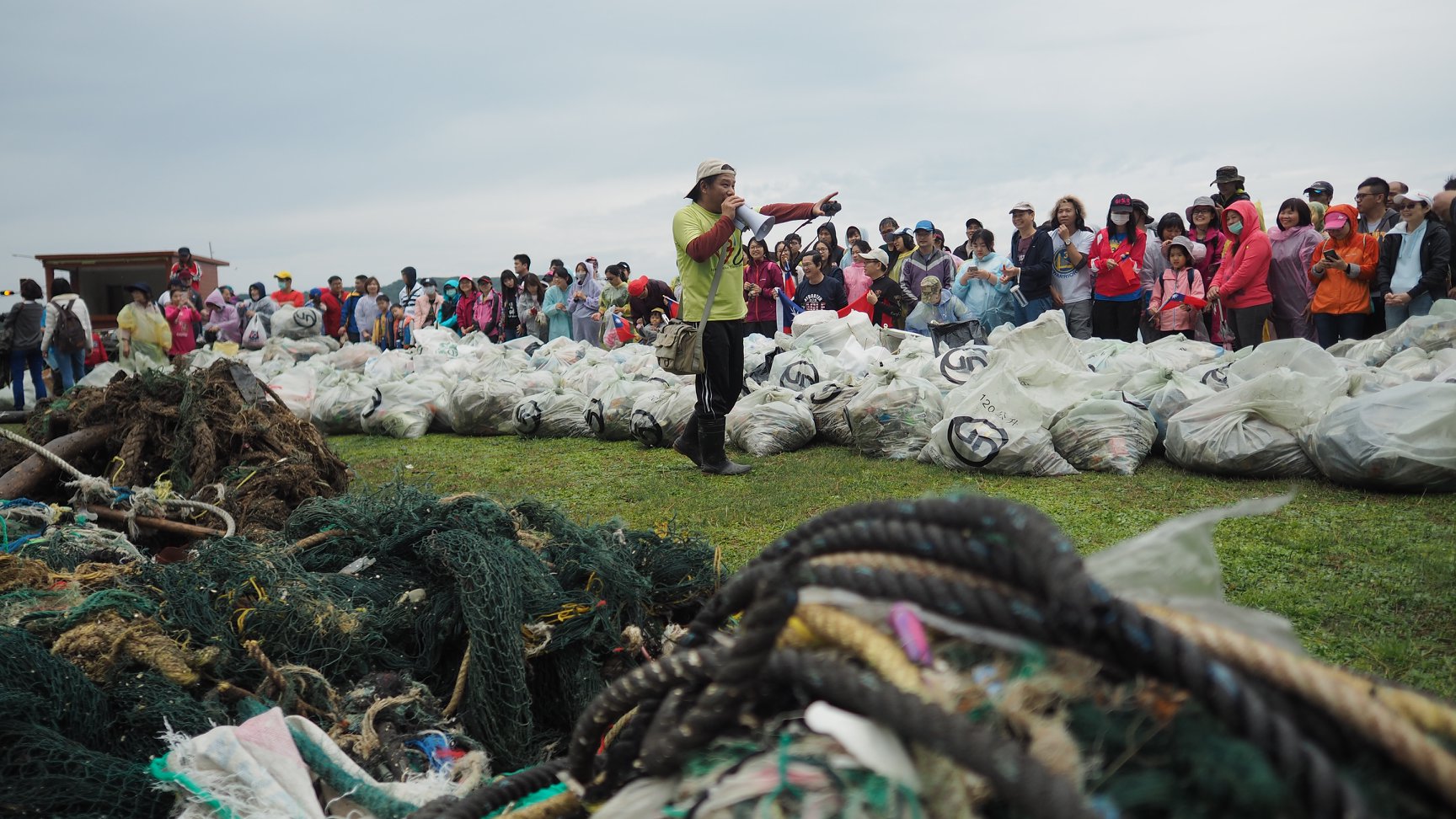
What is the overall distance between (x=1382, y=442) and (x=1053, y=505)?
1594mm

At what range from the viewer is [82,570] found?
282 cm

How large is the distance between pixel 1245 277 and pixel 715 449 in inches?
197

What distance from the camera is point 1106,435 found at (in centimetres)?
577

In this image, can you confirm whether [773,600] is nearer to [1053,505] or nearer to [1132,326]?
[1053,505]

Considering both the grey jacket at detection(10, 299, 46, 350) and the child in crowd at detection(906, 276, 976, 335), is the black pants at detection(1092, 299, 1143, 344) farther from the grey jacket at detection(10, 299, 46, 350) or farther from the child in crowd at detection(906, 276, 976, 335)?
the grey jacket at detection(10, 299, 46, 350)

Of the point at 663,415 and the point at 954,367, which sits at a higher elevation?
the point at 954,367

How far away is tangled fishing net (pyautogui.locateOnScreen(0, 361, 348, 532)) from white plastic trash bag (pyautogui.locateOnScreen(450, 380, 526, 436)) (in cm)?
376

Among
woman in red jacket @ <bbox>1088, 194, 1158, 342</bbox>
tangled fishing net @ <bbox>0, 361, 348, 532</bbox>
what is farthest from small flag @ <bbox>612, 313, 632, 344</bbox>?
tangled fishing net @ <bbox>0, 361, 348, 532</bbox>

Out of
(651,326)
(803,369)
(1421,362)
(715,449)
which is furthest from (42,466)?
(651,326)

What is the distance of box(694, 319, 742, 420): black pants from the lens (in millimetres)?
6090

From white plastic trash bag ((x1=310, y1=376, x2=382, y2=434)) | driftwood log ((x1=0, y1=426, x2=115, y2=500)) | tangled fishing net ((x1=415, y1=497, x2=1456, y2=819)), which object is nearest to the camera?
tangled fishing net ((x1=415, y1=497, x2=1456, y2=819))

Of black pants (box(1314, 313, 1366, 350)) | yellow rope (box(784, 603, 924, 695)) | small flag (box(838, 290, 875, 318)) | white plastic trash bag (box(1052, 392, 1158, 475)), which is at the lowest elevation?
white plastic trash bag (box(1052, 392, 1158, 475))

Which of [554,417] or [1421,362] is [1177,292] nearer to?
[1421,362]

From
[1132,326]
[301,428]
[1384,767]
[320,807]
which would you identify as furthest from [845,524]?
[1132,326]
